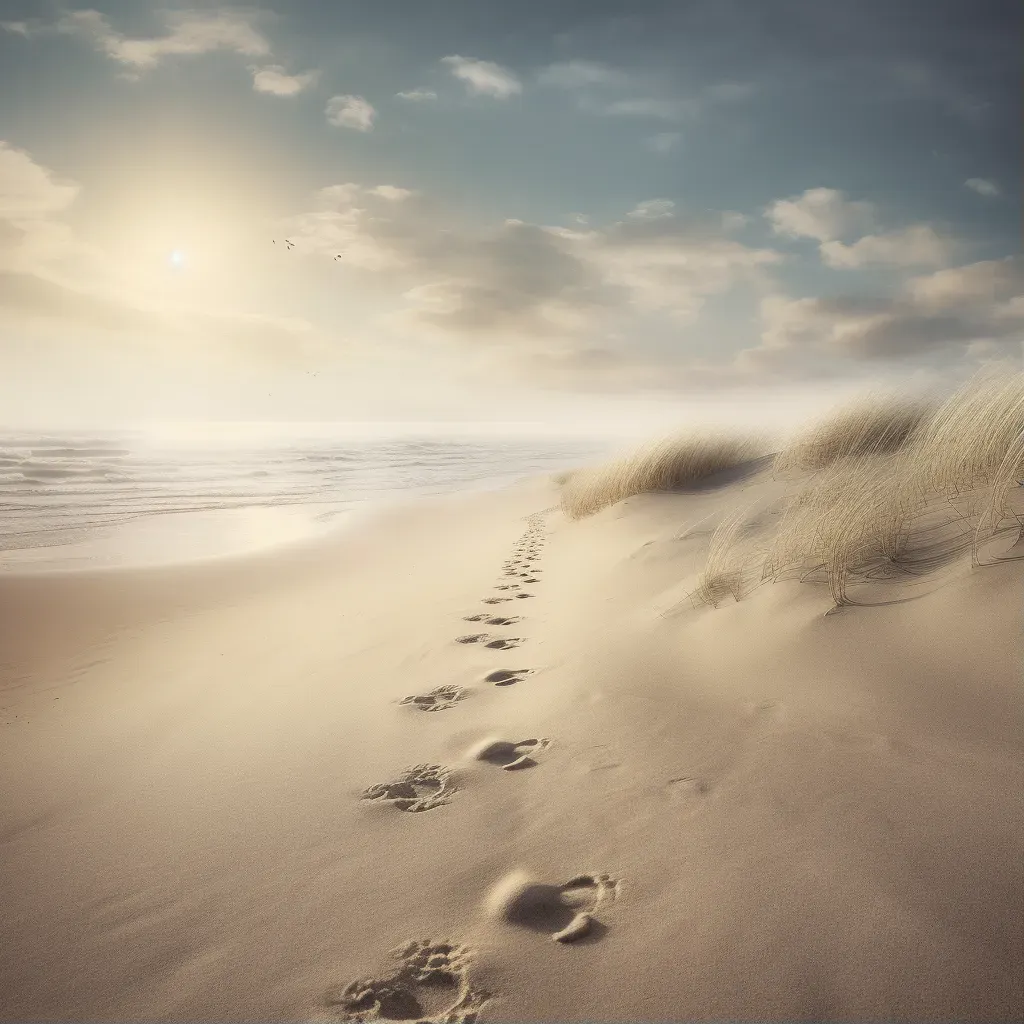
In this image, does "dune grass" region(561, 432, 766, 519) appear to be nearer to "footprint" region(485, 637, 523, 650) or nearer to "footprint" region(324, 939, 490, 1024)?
"footprint" region(485, 637, 523, 650)

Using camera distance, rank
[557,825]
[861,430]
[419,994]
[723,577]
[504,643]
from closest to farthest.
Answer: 1. [419,994]
2. [557,825]
3. [723,577]
4. [504,643]
5. [861,430]

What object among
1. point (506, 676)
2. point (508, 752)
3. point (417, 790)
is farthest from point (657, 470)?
point (417, 790)

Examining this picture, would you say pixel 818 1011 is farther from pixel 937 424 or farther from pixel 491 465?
pixel 491 465

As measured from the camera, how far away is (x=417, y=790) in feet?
8.05

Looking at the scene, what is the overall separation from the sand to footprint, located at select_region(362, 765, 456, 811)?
0.5 inches

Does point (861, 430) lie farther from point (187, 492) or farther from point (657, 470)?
point (187, 492)

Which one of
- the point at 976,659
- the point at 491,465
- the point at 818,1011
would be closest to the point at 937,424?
the point at 976,659

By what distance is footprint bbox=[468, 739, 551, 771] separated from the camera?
2543 mm

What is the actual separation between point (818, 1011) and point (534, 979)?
0.58 metres

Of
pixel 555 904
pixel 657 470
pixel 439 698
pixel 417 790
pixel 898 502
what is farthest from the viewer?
pixel 657 470

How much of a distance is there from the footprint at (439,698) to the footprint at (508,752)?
539mm

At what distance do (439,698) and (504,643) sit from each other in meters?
0.99

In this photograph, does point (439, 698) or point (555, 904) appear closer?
point (555, 904)

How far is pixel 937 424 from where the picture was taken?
532 centimetres
